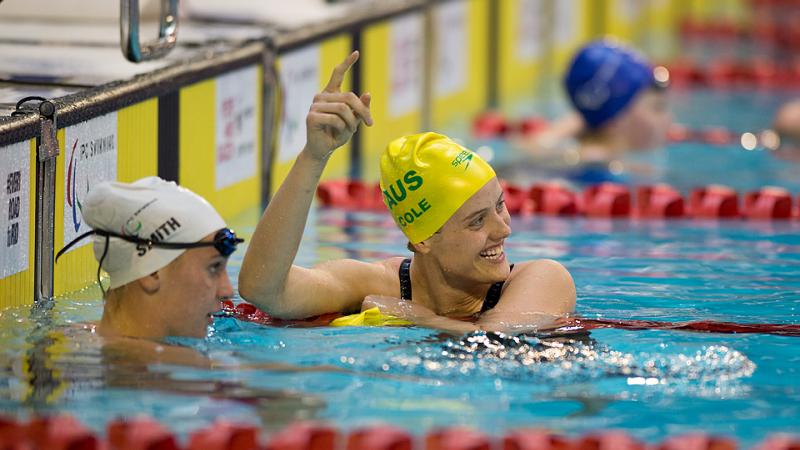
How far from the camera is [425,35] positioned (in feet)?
27.2

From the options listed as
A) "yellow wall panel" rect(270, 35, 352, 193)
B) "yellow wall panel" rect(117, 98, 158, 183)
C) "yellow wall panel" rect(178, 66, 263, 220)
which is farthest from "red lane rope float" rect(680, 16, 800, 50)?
"yellow wall panel" rect(117, 98, 158, 183)

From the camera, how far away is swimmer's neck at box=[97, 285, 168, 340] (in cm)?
353

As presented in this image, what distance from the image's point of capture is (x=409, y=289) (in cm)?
419

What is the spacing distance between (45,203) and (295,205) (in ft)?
3.25

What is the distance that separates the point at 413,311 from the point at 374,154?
13.2 ft

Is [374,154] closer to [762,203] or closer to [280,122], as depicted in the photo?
[280,122]

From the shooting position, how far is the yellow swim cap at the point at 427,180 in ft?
13.2

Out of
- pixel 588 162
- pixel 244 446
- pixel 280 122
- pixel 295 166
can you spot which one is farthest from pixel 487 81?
pixel 244 446

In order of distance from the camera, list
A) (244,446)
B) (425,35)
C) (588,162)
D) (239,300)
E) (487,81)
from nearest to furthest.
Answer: (244,446) < (239,300) < (588,162) < (425,35) < (487,81)

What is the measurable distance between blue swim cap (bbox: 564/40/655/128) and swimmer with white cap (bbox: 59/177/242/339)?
437cm

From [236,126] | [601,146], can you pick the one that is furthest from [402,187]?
[601,146]

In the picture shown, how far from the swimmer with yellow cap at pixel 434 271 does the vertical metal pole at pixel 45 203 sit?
0.79m

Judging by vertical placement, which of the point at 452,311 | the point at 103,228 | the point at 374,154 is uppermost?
the point at 103,228

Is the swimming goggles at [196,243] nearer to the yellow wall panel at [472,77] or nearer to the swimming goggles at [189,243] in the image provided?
the swimming goggles at [189,243]
